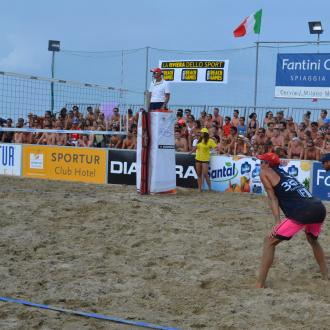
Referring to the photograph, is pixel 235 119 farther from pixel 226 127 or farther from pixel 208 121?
pixel 208 121

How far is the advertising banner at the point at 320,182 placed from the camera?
11.6 metres

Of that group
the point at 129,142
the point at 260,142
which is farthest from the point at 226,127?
the point at 129,142

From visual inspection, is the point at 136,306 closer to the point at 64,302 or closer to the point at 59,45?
the point at 64,302

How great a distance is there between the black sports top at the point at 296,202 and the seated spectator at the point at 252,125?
7848 mm

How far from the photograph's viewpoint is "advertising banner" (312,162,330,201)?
11555 millimetres

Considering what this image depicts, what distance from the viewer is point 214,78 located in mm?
15883

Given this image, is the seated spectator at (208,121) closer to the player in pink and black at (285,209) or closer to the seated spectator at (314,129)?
the seated spectator at (314,129)

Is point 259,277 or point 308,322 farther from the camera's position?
point 259,277

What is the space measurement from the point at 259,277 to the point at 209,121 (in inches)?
354

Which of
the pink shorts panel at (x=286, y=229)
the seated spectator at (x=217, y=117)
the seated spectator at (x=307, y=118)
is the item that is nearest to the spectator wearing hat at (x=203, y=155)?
the seated spectator at (x=217, y=117)

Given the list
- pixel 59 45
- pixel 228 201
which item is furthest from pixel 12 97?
pixel 228 201

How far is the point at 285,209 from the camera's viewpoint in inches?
228

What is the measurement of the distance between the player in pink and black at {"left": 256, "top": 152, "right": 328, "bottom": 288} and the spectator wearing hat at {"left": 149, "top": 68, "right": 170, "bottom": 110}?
18.9ft

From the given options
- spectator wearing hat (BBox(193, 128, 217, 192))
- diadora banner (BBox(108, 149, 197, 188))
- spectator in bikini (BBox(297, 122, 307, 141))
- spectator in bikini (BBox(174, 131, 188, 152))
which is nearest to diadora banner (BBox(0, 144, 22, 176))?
diadora banner (BBox(108, 149, 197, 188))
